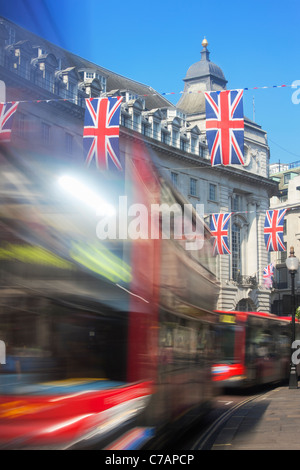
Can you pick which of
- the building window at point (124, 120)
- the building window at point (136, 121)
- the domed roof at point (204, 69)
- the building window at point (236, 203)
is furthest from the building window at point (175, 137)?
the building window at point (236, 203)

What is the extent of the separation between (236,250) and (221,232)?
21505 millimetres

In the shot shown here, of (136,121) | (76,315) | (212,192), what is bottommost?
(76,315)

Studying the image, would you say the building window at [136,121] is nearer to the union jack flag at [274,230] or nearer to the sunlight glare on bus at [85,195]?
the union jack flag at [274,230]

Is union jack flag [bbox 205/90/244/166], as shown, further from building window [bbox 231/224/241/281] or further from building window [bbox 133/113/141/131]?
building window [bbox 231/224/241/281]

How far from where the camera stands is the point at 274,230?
115 feet

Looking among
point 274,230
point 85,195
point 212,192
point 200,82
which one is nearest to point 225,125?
point 85,195

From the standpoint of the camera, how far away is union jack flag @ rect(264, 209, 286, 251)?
34.8 metres

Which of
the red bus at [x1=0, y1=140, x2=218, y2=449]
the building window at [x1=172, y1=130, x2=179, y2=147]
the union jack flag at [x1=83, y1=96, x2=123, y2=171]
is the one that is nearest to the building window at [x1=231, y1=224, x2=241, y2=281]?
the building window at [x1=172, y1=130, x2=179, y2=147]

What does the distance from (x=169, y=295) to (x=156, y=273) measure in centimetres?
62

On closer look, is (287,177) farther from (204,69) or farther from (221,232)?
(221,232)

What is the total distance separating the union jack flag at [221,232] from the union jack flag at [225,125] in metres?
14.5

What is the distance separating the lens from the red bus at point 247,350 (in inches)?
806

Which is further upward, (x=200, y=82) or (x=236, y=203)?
(x=200, y=82)
